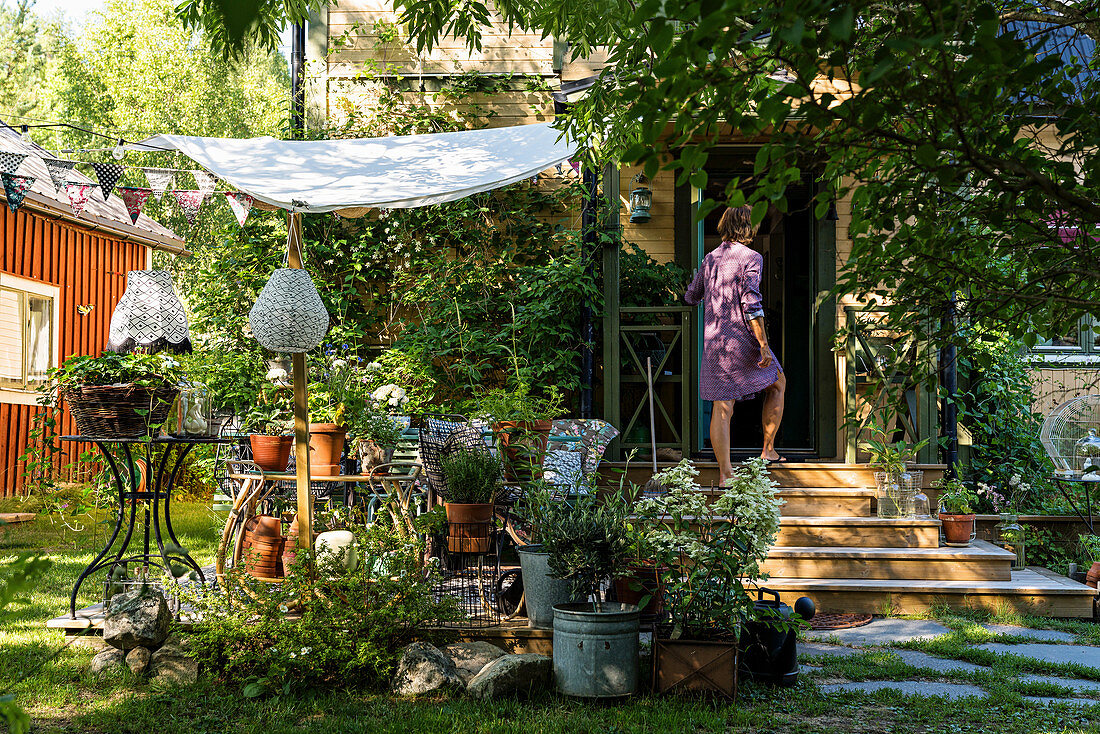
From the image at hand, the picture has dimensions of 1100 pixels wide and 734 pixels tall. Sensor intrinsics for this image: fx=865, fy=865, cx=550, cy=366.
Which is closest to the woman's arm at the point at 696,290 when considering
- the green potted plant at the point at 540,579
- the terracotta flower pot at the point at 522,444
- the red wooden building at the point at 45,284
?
the terracotta flower pot at the point at 522,444

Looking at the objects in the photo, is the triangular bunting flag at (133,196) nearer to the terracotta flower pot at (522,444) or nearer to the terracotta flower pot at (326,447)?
the terracotta flower pot at (326,447)

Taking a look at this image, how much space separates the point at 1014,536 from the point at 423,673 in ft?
15.0

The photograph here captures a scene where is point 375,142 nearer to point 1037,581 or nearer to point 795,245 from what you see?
point 795,245

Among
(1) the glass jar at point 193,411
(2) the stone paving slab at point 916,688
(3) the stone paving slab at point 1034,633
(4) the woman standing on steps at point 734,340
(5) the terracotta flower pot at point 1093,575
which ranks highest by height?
(4) the woman standing on steps at point 734,340

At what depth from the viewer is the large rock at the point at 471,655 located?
3742 millimetres

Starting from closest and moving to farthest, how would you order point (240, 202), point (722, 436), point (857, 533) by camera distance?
point (857, 533)
point (722, 436)
point (240, 202)

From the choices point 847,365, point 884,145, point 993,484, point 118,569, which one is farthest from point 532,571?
point 993,484

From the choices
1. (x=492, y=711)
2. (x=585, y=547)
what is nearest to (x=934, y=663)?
(x=585, y=547)

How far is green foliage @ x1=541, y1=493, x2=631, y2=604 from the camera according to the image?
366 centimetres

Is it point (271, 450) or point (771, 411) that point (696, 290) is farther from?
point (271, 450)

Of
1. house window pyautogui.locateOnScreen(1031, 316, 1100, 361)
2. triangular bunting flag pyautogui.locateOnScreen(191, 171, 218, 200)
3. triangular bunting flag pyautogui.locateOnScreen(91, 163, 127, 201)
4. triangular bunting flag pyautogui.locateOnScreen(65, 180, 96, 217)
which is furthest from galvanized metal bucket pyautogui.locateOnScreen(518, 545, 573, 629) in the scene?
house window pyautogui.locateOnScreen(1031, 316, 1100, 361)

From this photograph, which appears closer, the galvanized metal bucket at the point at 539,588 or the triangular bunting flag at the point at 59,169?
the galvanized metal bucket at the point at 539,588

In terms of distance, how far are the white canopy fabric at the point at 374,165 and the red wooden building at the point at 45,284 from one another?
422 cm

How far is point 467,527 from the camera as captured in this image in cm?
413
